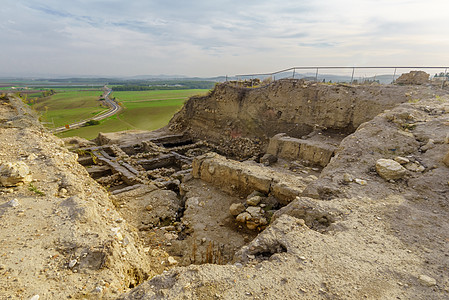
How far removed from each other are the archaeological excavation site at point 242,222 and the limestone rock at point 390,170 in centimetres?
2

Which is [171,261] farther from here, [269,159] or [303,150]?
[303,150]

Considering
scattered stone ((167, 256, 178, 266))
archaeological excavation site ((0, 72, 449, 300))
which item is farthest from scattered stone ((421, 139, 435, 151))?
scattered stone ((167, 256, 178, 266))

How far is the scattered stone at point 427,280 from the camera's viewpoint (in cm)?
245

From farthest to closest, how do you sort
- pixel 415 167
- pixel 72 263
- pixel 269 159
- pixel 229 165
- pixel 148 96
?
pixel 148 96 → pixel 269 159 → pixel 229 165 → pixel 415 167 → pixel 72 263

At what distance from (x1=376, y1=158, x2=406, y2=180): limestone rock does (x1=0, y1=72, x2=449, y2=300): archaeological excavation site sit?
21 mm

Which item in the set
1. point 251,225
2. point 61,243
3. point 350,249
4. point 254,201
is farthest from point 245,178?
point 61,243

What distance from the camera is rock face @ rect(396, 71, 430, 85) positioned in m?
12.1

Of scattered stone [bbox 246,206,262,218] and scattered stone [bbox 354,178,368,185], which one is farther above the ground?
scattered stone [bbox 354,178,368,185]

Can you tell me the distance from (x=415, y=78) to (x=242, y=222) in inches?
503

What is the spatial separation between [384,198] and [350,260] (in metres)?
1.97

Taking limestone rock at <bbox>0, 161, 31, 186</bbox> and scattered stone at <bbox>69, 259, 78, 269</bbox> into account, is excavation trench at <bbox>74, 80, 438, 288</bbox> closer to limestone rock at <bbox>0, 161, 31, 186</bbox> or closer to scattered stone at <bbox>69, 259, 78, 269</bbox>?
scattered stone at <bbox>69, 259, 78, 269</bbox>

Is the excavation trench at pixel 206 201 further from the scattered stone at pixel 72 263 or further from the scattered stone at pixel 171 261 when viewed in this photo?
the scattered stone at pixel 72 263

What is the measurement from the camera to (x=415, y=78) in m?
12.2

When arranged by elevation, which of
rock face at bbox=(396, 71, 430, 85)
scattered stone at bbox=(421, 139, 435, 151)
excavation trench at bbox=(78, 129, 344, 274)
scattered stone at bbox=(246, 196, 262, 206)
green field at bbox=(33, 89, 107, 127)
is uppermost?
rock face at bbox=(396, 71, 430, 85)
